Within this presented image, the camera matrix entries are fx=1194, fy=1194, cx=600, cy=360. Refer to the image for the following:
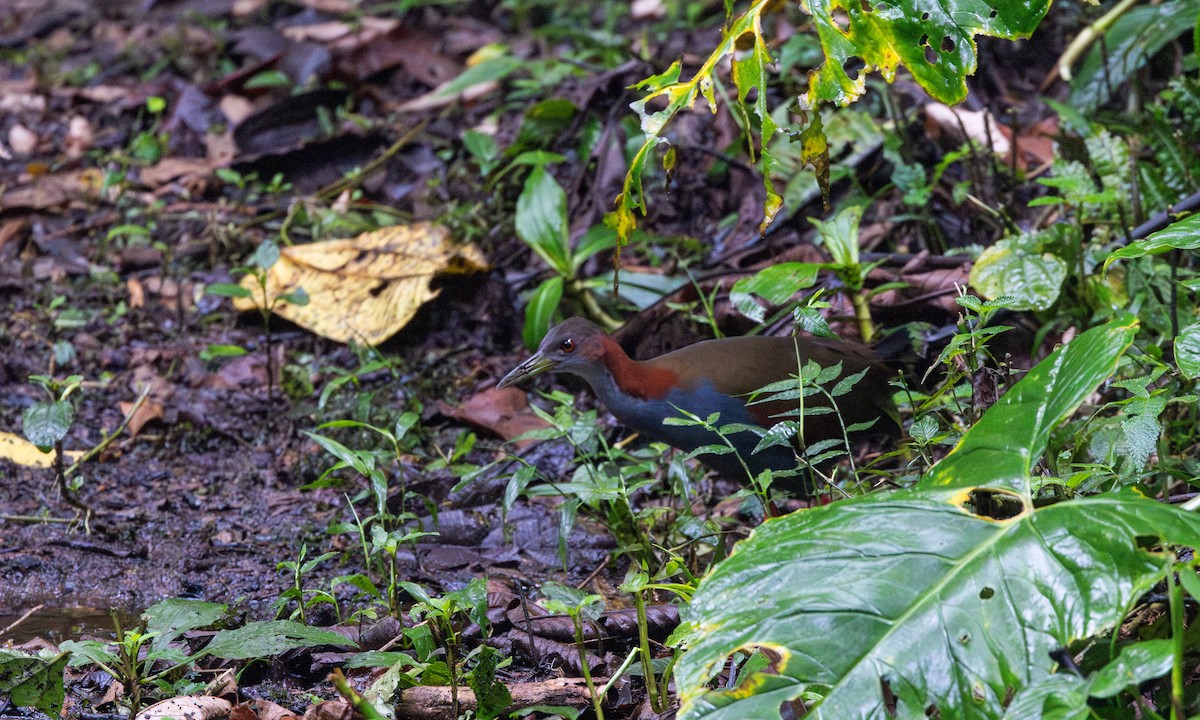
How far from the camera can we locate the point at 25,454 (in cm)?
404

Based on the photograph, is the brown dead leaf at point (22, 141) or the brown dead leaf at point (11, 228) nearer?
the brown dead leaf at point (11, 228)

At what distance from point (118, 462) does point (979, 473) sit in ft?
10.2

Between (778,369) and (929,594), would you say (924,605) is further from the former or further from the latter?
A: (778,369)

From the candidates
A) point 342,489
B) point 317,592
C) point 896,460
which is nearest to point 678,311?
point 896,460

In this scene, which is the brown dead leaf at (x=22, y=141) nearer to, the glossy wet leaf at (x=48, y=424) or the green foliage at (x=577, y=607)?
the glossy wet leaf at (x=48, y=424)

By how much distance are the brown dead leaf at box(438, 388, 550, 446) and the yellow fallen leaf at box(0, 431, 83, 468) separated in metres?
1.27

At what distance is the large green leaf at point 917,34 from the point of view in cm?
239

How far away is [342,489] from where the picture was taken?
3844 mm

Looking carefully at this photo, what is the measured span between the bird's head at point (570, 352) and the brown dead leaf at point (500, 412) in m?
0.34

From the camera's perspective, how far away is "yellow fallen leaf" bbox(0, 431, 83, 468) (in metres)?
4.01

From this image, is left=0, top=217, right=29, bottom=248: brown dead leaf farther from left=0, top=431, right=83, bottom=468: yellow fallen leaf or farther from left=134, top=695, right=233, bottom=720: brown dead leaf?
left=134, top=695, right=233, bottom=720: brown dead leaf

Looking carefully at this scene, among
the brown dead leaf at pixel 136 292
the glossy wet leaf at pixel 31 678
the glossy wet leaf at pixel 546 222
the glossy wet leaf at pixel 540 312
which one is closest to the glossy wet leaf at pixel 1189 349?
the glossy wet leaf at pixel 31 678

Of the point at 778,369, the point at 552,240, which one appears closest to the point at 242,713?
the point at 778,369

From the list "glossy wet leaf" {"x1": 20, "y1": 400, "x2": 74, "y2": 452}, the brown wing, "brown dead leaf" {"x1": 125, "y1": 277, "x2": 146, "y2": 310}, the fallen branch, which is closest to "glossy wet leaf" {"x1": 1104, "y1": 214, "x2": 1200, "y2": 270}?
the brown wing
